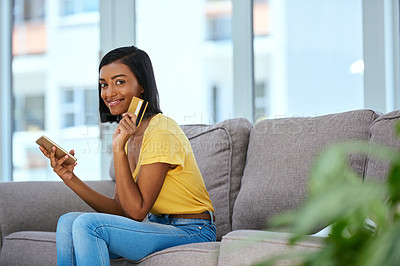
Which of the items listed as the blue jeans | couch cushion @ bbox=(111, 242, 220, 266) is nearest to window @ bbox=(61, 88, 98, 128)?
the blue jeans

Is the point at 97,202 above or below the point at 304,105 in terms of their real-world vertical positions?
below

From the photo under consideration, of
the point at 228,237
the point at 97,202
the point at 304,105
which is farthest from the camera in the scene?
the point at 304,105

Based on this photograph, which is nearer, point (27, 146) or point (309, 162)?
point (309, 162)

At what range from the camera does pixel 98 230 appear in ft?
4.92

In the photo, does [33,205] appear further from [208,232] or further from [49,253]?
[208,232]

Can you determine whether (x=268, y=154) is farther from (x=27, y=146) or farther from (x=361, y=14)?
(x=27, y=146)

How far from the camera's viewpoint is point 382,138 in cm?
178

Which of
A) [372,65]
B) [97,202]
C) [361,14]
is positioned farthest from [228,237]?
[361,14]

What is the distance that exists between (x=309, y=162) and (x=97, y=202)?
2.60 ft

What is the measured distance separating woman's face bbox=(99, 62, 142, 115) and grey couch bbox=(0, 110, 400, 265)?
474 millimetres

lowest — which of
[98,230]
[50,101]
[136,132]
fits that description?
[98,230]

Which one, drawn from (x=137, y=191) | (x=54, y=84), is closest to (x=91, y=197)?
(x=137, y=191)

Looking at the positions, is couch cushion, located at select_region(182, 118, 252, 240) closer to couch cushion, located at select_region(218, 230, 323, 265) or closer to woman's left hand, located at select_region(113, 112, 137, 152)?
woman's left hand, located at select_region(113, 112, 137, 152)

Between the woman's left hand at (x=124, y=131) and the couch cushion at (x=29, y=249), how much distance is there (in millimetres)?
420
